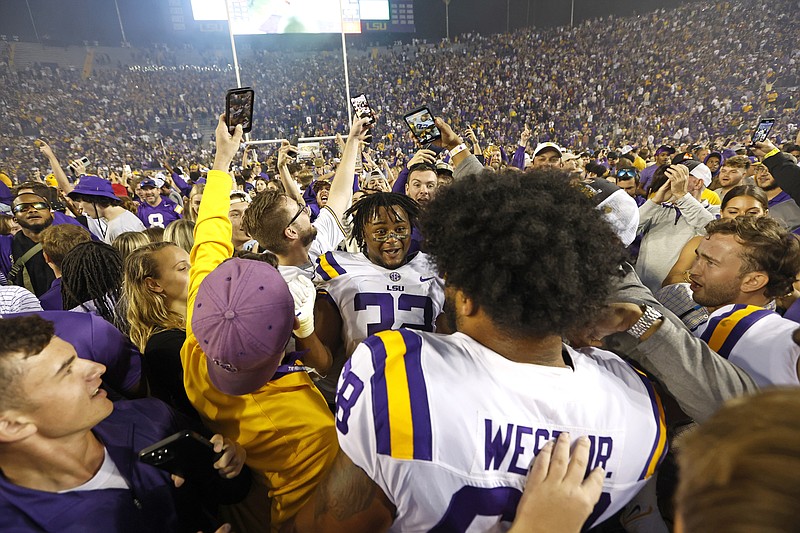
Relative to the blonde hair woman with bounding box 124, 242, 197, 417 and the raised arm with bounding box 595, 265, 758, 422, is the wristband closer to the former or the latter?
the blonde hair woman with bounding box 124, 242, 197, 417

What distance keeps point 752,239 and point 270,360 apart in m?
2.24

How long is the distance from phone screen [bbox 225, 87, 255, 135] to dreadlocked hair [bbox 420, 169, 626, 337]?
1813mm

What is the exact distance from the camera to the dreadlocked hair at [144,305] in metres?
1.84

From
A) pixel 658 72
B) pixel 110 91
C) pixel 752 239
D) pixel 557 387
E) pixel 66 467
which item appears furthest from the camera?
pixel 110 91

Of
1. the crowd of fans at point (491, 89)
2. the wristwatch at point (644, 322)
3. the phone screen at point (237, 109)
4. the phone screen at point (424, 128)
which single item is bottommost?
the wristwatch at point (644, 322)

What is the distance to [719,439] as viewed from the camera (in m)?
0.54

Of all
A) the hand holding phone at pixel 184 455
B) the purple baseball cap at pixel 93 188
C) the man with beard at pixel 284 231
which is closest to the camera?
the hand holding phone at pixel 184 455

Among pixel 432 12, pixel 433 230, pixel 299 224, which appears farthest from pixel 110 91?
pixel 433 230

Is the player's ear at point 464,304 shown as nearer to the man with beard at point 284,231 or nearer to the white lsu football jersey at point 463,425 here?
the white lsu football jersey at point 463,425

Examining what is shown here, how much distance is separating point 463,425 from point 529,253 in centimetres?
41

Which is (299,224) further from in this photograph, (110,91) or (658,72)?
(110,91)

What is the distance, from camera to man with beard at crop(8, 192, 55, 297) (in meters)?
3.55

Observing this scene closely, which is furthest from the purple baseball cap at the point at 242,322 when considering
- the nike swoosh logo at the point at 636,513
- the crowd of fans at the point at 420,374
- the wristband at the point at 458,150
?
the wristband at the point at 458,150

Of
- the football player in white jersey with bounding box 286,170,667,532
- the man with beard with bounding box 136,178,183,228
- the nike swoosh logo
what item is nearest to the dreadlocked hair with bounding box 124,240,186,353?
the football player in white jersey with bounding box 286,170,667,532
